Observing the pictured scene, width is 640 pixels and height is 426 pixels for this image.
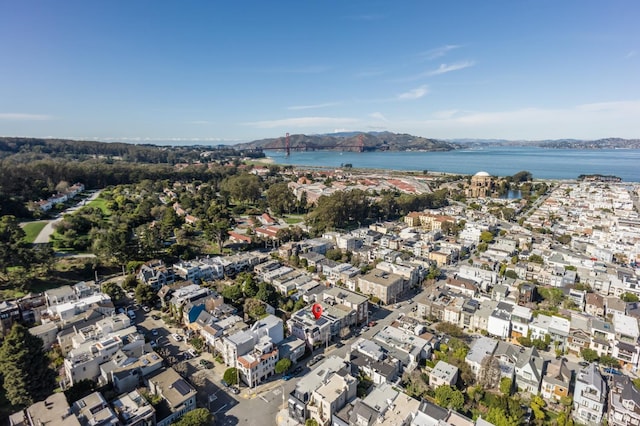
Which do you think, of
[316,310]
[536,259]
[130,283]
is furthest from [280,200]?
[536,259]

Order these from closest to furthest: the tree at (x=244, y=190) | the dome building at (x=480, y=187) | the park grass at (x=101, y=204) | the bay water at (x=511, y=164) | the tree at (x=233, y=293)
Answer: the tree at (x=233, y=293) → the park grass at (x=101, y=204) → the tree at (x=244, y=190) → the dome building at (x=480, y=187) → the bay water at (x=511, y=164)

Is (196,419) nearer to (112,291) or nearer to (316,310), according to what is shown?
(316,310)

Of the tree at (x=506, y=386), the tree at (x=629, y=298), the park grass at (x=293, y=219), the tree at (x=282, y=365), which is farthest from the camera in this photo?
the park grass at (x=293, y=219)

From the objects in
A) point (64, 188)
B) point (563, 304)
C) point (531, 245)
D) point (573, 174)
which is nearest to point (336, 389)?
point (563, 304)

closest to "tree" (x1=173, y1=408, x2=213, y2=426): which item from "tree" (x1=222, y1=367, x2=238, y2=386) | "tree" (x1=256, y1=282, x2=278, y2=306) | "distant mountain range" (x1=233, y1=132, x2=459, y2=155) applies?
"tree" (x1=222, y1=367, x2=238, y2=386)

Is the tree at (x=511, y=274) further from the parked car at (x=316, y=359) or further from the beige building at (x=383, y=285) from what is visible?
the parked car at (x=316, y=359)

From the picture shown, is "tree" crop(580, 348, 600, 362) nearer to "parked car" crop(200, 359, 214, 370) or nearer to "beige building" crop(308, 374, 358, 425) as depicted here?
"beige building" crop(308, 374, 358, 425)

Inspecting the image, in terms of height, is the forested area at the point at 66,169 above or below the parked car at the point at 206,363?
above

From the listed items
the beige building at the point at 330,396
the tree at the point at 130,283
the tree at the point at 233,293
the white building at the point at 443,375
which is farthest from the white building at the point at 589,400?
the tree at the point at 130,283
